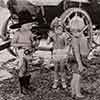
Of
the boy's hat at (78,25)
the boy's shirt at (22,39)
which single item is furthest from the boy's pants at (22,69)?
→ the boy's hat at (78,25)

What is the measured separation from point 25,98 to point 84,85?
1162 mm

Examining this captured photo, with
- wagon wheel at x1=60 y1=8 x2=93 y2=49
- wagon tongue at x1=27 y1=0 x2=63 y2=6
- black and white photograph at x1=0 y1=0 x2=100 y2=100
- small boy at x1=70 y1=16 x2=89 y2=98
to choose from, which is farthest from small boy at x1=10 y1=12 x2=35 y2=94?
wagon tongue at x1=27 y1=0 x2=63 y2=6

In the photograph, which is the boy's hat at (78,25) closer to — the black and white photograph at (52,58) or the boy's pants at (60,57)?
the black and white photograph at (52,58)

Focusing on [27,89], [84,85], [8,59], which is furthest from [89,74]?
[8,59]

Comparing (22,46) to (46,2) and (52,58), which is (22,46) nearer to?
(52,58)

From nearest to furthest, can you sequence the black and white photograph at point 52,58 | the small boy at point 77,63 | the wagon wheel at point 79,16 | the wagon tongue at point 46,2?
the small boy at point 77,63, the black and white photograph at point 52,58, the wagon wheel at point 79,16, the wagon tongue at point 46,2

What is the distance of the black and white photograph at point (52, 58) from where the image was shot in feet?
16.5

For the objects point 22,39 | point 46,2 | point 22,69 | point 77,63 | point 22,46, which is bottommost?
point 22,69

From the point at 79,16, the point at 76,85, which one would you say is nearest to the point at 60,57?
the point at 76,85

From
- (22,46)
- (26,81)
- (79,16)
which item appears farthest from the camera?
(79,16)

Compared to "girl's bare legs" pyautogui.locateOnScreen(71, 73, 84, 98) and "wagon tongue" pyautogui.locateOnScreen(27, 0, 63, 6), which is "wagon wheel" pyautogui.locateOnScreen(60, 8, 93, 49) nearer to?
"wagon tongue" pyautogui.locateOnScreen(27, 0, 63, 6)

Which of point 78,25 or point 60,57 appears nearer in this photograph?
point 60,57

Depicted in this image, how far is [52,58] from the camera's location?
17.1 ft

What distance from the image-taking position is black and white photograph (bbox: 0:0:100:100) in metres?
5.03
